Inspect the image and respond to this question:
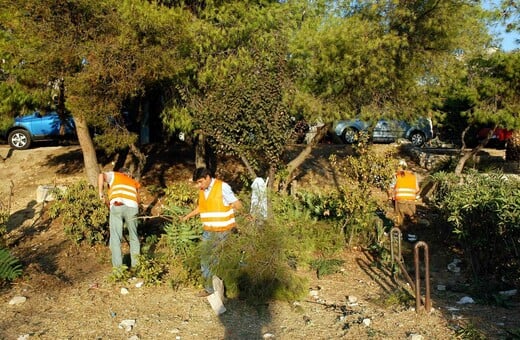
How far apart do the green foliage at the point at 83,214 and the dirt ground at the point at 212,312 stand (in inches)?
10.3

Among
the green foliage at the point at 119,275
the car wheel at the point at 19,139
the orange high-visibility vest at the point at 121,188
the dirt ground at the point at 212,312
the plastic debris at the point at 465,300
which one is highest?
the car wheel at the point at 19,139

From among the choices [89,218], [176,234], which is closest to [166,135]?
[89,218]

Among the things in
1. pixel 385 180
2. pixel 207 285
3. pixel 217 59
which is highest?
pixel 217 59

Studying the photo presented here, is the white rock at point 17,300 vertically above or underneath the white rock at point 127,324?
above

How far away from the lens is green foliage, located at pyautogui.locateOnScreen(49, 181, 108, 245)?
335 inches

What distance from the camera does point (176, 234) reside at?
303 inches

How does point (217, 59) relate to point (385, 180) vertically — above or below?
above

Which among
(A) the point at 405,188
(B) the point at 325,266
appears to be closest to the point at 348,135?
(A) the point at 405,188

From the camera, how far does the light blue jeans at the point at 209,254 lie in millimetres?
6461

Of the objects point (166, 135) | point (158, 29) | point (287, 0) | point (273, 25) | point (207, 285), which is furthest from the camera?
point (166, 135)

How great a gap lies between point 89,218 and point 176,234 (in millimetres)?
1816

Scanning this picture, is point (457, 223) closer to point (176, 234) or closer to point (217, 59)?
point (176, 234)

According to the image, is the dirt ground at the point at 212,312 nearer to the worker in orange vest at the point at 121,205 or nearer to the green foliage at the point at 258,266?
the green foliage at the point at 258,266

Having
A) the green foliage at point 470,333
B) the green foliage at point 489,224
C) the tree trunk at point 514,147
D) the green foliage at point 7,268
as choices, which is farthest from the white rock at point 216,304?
the tree trunk at point 514,147
